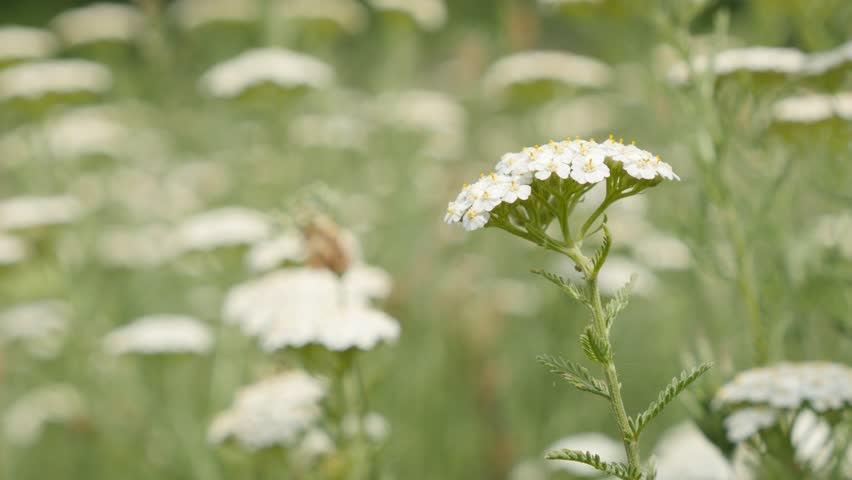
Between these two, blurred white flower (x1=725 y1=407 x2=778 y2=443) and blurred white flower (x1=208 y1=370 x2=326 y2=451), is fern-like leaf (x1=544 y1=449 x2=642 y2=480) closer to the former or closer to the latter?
blurred white flower (x1=725 y1=407 x2=778 y2=443)

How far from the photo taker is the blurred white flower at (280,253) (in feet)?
7.02

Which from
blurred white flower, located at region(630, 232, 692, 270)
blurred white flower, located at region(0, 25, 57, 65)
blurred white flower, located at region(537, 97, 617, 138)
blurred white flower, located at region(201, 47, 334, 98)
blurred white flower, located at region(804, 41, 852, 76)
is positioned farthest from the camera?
blurred white flower, located at region(537, 97, 617, 138)

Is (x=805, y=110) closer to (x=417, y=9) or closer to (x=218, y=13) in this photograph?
(x=417, y=9)

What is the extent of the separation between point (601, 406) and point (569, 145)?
2256 mm

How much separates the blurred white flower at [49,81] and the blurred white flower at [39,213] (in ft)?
1.38

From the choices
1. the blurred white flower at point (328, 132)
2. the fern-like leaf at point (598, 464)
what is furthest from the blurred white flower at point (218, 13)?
the fern-like leaf at point (598, 464)

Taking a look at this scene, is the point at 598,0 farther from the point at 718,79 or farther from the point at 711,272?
the point at 711,272

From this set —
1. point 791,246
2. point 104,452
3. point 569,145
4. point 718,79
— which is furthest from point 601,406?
point 569,145

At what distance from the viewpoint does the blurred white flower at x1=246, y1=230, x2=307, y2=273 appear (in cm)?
214

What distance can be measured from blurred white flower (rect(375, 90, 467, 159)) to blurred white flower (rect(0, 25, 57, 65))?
1529mm

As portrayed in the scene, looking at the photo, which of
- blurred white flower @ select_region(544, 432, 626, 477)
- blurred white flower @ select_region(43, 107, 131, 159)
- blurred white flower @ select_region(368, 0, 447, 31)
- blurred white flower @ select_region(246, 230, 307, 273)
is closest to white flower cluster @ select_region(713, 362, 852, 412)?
blurred white flower @ select_region(544, 432, 626, 477)

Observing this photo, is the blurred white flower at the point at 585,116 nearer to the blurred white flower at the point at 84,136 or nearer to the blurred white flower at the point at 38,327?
the blurred white flower at the point at 84,136

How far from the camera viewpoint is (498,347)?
3539 mm

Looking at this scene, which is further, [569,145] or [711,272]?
[711,272]
